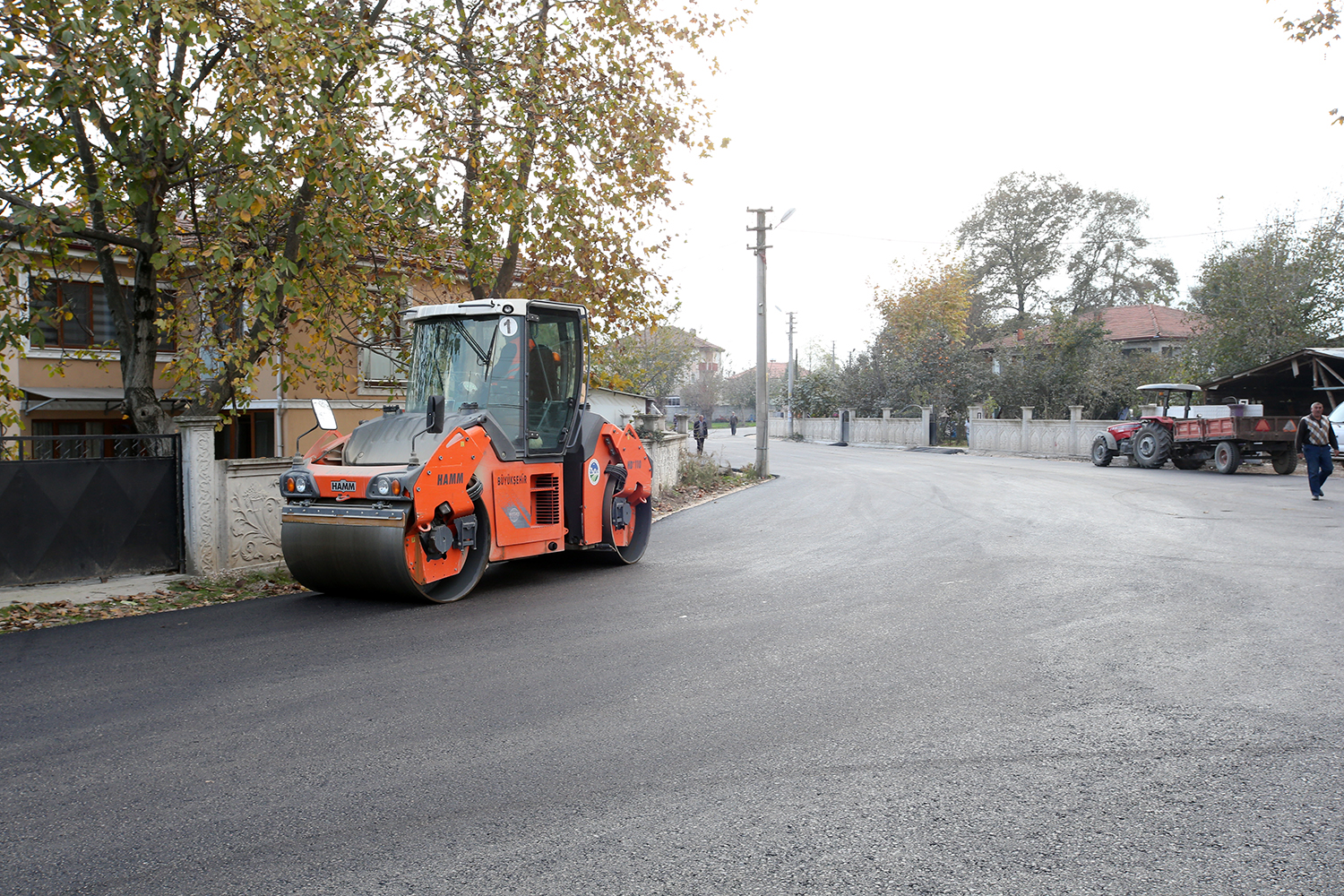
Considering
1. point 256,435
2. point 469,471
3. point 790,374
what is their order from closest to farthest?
point 469,471 → point 256,435 → point 790,374

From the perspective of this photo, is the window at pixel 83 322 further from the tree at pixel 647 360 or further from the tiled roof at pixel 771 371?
the tiled roof at pixel 771 371

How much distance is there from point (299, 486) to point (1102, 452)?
2544cm

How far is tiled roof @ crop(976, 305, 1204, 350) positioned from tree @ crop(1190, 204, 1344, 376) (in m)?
22.0

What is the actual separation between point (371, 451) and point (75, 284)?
14.9 m

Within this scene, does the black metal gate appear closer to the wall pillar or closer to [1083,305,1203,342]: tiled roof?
the wall pillar

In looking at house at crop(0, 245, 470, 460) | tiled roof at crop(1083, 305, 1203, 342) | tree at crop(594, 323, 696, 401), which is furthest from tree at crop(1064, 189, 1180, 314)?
house at crop(0, 245, 470, 460)

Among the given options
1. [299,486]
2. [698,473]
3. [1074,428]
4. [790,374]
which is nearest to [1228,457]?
[1074,428]

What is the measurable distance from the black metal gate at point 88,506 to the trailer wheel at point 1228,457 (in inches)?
922

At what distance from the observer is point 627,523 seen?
10406 millimetres

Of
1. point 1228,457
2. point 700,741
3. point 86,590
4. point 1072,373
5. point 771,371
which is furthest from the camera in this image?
point 771,371

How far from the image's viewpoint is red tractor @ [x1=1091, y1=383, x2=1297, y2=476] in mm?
23062

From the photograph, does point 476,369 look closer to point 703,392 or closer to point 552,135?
point 552,135

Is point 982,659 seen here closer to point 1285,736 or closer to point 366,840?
point 1285,736

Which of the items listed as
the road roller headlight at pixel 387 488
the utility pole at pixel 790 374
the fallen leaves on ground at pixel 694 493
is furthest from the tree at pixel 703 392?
the road roller headlight at pixel 387 488
